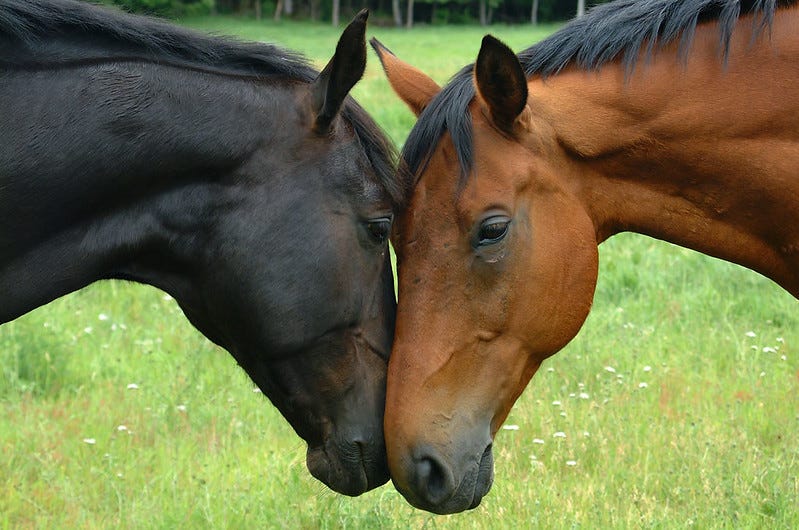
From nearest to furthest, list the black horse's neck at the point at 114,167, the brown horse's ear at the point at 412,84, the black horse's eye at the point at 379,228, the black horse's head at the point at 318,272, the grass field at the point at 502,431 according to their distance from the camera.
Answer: the black horse's neck at the point at 114,167
the black horse's head at the point at 318,272
the black horse's eye at the point at 379,228
the brown horse's ear at the point at 412,84
the grass field at the point at 502,431

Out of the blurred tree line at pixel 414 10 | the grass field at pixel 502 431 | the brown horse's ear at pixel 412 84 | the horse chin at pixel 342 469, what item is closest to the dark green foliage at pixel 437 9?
the blurred tree line at pixel 414 10

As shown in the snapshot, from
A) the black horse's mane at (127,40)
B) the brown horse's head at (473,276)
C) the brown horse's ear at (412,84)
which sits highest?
the black horse's mane at (127,40)

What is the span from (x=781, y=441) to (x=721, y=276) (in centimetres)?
269

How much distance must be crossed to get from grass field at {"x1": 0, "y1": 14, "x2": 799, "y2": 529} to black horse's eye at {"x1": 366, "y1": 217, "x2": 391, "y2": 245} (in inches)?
40.5

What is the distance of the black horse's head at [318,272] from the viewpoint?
9.72 ft

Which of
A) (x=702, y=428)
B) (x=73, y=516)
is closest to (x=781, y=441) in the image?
(x=702, y=428)

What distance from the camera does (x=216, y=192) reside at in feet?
9.67

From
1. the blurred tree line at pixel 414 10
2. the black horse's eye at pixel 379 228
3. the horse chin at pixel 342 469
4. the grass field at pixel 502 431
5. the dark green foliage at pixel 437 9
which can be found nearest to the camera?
the black horse's eye at pixel 379 228

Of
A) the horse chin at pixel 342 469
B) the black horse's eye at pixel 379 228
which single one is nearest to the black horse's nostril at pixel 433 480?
the horse chin at pixel 342 469

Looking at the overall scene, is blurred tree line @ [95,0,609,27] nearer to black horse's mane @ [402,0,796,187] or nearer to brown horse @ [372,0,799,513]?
black horse's mane @ [402,0,796,187]

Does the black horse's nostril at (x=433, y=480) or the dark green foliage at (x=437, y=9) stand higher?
the black horse's nostril at (x=433, y=480)

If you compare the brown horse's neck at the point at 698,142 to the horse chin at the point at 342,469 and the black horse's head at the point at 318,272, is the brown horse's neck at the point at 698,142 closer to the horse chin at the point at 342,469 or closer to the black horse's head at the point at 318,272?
the black horse's head at the point at 318,272

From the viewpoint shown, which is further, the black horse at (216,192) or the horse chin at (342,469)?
the horse chin at (342,469)

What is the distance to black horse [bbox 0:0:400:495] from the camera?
9.16 feet
